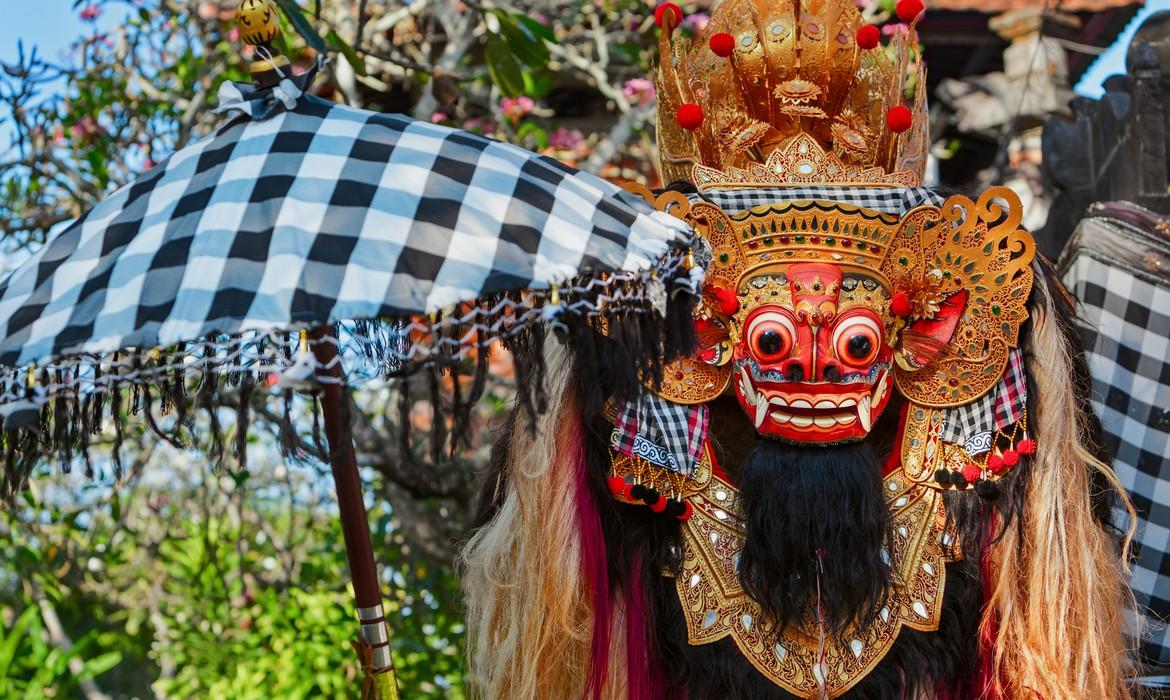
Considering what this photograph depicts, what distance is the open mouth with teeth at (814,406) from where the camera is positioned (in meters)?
2.43

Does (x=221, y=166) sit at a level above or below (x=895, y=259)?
above

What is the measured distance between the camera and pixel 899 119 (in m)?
2.57

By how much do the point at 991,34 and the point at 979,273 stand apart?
3547mm

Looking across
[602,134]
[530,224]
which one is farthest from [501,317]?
[602,134]

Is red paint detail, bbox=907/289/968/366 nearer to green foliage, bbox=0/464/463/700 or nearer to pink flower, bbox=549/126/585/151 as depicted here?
green foliage, bbox=0/464/463/700

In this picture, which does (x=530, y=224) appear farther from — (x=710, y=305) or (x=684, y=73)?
(x=684, y=73)

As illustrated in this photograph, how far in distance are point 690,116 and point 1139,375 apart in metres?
1.31

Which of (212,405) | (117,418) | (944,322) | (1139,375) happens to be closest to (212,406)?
(212,405)

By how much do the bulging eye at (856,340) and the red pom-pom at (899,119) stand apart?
42cm

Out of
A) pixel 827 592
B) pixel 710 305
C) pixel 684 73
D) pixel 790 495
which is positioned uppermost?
pixel 684 73

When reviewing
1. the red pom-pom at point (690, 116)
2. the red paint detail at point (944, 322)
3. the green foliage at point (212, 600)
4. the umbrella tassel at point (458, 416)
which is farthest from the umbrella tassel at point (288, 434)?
the green foliage at point (212, 600)

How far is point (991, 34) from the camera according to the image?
5648 mm

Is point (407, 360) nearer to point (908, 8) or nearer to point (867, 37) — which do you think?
point (867, 37)

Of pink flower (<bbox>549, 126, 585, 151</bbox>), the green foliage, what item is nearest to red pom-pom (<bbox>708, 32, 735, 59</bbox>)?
the green foliage
